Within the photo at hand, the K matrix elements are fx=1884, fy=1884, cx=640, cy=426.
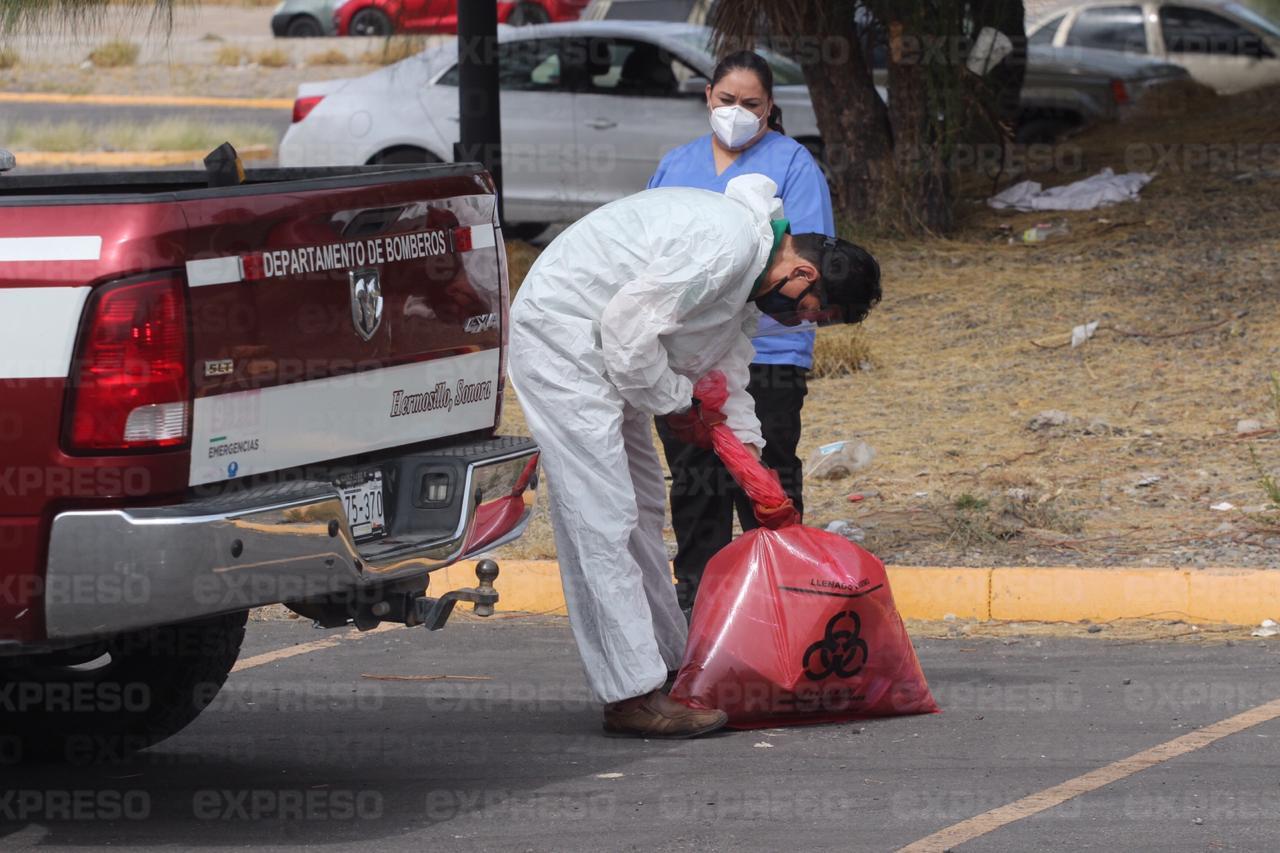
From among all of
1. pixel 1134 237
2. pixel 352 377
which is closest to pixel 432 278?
pixel 352 377

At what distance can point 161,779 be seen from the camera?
16.6ft

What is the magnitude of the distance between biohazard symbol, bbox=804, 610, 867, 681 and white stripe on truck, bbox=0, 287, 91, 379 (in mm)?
2198

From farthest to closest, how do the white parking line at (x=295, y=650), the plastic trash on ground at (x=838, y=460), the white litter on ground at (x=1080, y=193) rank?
the white litter on ground at (x=1080, y=193) → the plastic trash on ground at (x=838, y=460) → the white parking line at (x=295, y=650)

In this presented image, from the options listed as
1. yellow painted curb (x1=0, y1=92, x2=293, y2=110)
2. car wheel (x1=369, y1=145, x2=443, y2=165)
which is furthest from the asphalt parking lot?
yellow painted curb (x1=0, y1=92, x2=293, y2=110)

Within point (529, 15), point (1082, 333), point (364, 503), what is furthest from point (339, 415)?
point (529, 15)

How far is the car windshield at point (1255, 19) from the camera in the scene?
18375mm

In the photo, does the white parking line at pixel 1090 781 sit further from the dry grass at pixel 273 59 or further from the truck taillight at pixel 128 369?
the dry grass at pixel 273 59

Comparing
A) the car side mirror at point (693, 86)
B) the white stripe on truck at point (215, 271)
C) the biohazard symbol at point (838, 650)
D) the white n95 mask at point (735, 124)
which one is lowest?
the biohazard symbol at point (838, 650)

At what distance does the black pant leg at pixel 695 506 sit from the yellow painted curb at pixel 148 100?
19.7 meters

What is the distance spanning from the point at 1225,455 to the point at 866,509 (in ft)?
5.31

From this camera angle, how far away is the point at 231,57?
28641mm

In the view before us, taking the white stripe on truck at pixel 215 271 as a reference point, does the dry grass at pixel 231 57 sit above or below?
below

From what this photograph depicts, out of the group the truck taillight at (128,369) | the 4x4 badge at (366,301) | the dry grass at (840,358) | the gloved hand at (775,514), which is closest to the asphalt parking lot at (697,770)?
the gloved hand at (775,514)

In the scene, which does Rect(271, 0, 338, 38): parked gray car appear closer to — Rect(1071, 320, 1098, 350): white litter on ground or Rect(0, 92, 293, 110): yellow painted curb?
Rect(0, 92, 293, 110): yellow painted curb
